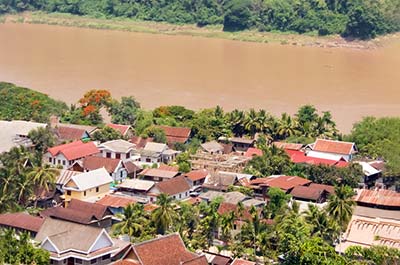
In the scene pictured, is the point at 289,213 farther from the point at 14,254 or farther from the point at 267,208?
the point at 14,254

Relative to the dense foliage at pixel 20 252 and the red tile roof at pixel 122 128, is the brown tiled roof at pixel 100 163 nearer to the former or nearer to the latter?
the red tile roof at pixel 122 128

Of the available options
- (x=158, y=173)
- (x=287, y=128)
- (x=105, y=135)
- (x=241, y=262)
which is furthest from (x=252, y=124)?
(x=241, y=262)

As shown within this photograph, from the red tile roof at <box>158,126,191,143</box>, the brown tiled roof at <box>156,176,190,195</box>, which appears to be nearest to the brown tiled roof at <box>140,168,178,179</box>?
the brown tiled roof at <box>156,176,190,195</box>

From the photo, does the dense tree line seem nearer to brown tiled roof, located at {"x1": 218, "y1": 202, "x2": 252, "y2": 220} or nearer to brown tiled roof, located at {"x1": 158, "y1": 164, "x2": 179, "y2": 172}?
brown tiled roof, located at {"x1": 158, "y1": 164, "x2": 179, "y2": 172}

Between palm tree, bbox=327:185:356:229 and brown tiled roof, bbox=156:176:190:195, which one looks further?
brown tiled roof, bbox=156:176:190:195

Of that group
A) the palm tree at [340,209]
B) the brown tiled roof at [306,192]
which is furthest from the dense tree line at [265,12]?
the palm tree at [340,209]

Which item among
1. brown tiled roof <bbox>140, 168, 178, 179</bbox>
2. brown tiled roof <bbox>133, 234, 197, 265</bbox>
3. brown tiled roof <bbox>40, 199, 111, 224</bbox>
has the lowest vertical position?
brown tiled roof <bbox>140, 168, 178, 179</bbox>

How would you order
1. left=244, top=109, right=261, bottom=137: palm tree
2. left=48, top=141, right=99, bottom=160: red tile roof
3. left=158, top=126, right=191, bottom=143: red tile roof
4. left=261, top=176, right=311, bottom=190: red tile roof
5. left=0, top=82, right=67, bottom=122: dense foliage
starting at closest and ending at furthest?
left=261, top=176, right=311, bottom=190: red tile roof < left=48, top=141, right=99, bottom=160: red tile roof < left=158, top=126, right=191, bottom=143: red tile roof < left=244, top=109, right=261, bottom=137: palm tree < left=0, top=82, right=67, bottom=122: dense foliage
